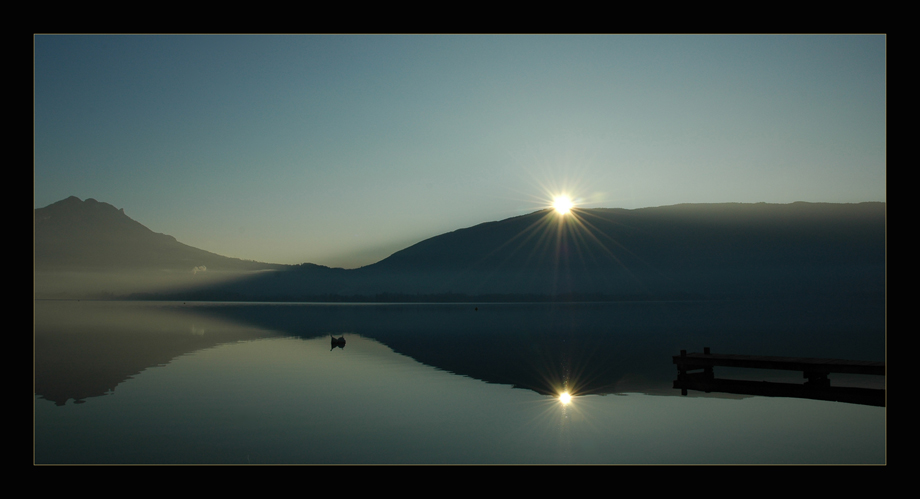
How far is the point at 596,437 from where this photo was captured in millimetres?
16891

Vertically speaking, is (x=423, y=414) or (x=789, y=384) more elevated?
(x=789, y=384)

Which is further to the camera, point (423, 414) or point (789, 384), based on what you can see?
point (789, 384)

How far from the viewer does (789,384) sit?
2102 centimetres

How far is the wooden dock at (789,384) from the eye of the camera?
19453mm

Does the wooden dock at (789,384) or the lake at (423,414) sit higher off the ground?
the wooden dock at (789,384)

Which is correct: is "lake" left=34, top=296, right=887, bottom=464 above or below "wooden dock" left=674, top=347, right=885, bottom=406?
A: below

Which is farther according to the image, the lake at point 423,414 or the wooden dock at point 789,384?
the wooden dock at point 789,384

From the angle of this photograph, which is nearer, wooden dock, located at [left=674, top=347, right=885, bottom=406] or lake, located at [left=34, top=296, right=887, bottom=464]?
lake, located at [left=34, top=296, right=887, bottom=464]

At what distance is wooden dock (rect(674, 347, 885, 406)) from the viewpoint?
19.5m
